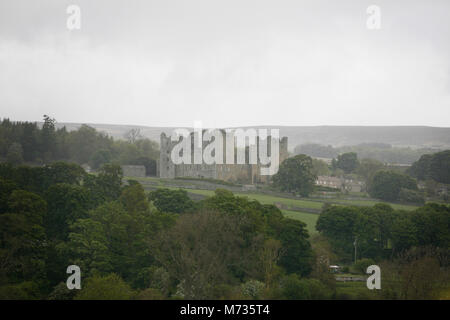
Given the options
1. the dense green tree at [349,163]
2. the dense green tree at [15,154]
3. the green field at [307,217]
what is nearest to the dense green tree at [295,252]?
the green field at [307,217]

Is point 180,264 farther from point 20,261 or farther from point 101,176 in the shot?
point 101,176

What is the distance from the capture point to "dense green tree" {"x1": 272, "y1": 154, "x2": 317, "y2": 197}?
61688 mm

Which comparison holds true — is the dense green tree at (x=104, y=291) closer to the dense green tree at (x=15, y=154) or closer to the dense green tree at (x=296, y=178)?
the dense green tree at (x=296, y=178)

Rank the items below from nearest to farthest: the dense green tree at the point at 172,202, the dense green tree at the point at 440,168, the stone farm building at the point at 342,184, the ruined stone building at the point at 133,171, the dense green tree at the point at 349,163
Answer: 1. the dense green tree at the point at 172,202
2. the ruined stone building at the point at 133,171
3. the dense green tree at the point at 440,168
4. the stone farm building at the point at 342,184
5. the dense green tree at the point at 349,163

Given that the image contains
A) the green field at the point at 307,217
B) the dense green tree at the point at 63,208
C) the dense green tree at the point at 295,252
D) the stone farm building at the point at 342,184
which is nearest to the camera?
the dense green tree at the point at 295,252

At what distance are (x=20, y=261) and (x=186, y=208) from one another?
623 inches

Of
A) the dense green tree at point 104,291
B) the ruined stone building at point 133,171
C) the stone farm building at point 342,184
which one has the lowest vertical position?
the dense green tree at point 104,291

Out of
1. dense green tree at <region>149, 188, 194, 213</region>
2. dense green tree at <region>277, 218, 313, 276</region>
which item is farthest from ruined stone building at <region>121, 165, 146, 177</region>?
dense green tree at <region>277, 218, 313, 276</region>

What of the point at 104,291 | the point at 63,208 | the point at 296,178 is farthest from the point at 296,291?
the point at 296,178

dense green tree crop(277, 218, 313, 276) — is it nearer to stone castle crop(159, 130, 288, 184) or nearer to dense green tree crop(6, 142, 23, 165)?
stone castle crop(159, 130, 288, 184)

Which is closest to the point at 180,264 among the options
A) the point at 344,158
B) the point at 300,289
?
the point at 300,289

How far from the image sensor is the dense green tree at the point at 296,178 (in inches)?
2429

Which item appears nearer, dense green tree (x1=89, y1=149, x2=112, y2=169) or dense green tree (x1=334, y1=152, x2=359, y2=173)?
dense green tree (x1=89, y1=149, x2=112, y2=169)

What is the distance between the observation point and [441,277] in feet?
84.3
